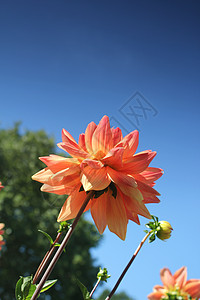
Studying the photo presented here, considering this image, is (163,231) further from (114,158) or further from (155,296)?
(155,296)

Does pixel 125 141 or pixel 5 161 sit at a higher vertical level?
pixel 5 161

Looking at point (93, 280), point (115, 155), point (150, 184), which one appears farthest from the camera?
point (93, 280)

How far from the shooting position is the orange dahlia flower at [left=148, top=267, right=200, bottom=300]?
1.54ft

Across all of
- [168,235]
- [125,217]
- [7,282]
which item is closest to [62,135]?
[125,217]

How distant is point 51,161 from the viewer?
0.83 meters

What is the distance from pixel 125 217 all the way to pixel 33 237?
1124 centimetres

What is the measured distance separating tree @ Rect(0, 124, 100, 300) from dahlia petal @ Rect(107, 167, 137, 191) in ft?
31.2

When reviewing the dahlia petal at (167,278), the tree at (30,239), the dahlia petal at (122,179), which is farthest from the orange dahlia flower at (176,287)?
the tree at (30,239)

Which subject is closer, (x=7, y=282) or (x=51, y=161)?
(x=51, y=161)

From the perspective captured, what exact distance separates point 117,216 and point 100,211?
5cm

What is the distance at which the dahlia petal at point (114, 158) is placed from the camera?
0.79 metres

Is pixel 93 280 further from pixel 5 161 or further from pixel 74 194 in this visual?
pixel 74 194

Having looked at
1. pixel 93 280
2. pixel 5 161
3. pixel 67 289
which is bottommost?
pixel 67 289

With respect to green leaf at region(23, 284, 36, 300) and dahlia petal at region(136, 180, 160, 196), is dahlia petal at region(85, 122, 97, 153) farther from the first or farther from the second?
green leaf at region(23, 284, 36, 300)
